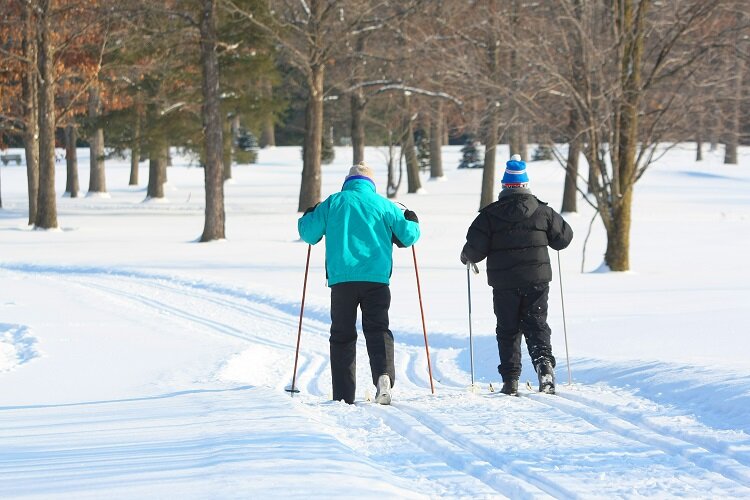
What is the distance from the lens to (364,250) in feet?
25.6

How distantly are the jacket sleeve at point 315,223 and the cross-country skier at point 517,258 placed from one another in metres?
1.11

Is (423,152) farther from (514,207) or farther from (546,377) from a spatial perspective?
(546,377)

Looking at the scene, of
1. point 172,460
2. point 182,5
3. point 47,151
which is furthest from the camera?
point 47,151

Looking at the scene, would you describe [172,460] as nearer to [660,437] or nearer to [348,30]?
[660,437]

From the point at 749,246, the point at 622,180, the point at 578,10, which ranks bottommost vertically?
the point at 749,246

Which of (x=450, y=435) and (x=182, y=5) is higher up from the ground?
(x=182, y=5)

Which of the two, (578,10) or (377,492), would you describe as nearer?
(377,492)

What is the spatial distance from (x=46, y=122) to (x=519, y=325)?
22.4 m

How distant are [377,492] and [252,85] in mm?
30232

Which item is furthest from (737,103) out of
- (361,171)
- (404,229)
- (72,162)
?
(72,162)

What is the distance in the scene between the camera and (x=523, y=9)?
23.3 meters

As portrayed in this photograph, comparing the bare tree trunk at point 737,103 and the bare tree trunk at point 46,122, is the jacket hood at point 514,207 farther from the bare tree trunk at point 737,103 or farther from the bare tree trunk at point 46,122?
the bare tree trunk at point 46,122

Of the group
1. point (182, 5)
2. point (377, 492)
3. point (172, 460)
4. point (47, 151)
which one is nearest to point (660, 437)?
point (377, 492)

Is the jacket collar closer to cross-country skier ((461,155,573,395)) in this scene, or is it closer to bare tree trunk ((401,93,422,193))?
cross-country skier ((461,155,573,395))
